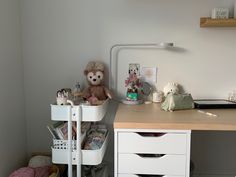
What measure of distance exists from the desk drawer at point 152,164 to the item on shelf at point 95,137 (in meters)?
0.25

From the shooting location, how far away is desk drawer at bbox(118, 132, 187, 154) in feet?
4.81

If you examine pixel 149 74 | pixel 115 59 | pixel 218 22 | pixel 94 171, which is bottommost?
pixel 94 171

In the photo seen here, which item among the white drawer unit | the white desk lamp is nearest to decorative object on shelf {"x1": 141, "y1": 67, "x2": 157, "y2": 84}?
the white desk lamp

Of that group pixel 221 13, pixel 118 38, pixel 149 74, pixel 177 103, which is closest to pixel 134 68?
pixel 149 74

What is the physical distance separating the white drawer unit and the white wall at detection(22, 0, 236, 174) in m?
0.72

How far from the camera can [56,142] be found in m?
1.67

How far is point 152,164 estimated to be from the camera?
4.89 feet

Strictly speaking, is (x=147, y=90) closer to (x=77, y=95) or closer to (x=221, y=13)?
(x=77, y=95)

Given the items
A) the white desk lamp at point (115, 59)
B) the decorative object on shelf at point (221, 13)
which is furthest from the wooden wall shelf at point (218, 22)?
the white desk lamp at point (115, 59)

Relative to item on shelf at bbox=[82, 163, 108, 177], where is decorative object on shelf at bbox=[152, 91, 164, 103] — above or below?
above

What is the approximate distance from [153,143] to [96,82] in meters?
0.73

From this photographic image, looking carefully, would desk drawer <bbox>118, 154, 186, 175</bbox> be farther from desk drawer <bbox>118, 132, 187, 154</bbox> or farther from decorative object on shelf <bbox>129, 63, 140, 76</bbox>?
decorative object on shelf <bbox>129, 63, 140, 76</bbox>

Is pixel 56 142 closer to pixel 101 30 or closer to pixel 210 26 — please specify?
pixel 101 30

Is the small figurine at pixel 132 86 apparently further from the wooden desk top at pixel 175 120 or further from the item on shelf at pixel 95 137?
the item on shelf at pixel 95 137
